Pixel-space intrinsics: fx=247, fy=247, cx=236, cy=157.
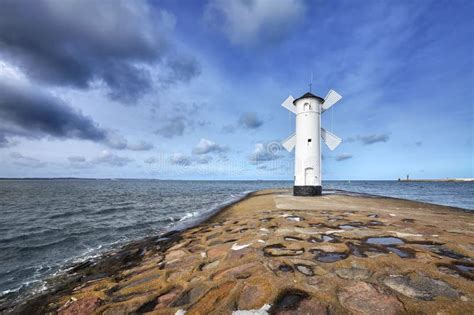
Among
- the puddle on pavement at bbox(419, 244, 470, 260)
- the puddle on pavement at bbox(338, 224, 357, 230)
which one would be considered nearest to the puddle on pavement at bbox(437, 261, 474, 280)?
the puddle on pavement at bbox(419, 244, 470, 260)

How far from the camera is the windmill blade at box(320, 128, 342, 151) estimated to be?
20188mm

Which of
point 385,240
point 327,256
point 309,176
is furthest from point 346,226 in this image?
point 309,176

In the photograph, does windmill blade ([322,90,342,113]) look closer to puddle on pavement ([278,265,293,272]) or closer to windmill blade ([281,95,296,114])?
windmill blade ([281,95,296,114])

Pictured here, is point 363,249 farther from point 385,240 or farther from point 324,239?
point 385,240

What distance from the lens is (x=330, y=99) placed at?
67.3 feet

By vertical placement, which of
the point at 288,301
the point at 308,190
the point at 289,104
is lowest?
the point at 288,301

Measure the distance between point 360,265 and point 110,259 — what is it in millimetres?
7497

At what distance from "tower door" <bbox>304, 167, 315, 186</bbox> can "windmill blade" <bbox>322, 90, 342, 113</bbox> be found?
5.51 m

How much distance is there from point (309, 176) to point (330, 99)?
271 inches

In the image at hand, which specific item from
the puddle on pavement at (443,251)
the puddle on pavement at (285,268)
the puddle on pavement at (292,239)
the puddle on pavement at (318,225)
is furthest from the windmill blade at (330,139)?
the puddle on pavement at (285,268)

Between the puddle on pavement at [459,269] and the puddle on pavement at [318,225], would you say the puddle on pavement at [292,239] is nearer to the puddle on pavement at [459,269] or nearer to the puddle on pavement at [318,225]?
the puddle on pavement at [318,225]

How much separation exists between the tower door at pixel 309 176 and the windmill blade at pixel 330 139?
3.30 meters

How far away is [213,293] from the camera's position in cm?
362

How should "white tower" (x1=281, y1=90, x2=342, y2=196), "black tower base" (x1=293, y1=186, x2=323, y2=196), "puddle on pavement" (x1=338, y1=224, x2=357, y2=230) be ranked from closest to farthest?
"puddle on pavement" (x1=338, y1=224, x2=357, y2=230)
"white tower" (x1=281, y1=90, x2=342, y2=196)
"black tower base" (x1=293, y1=186, x2=323, y2=196)
